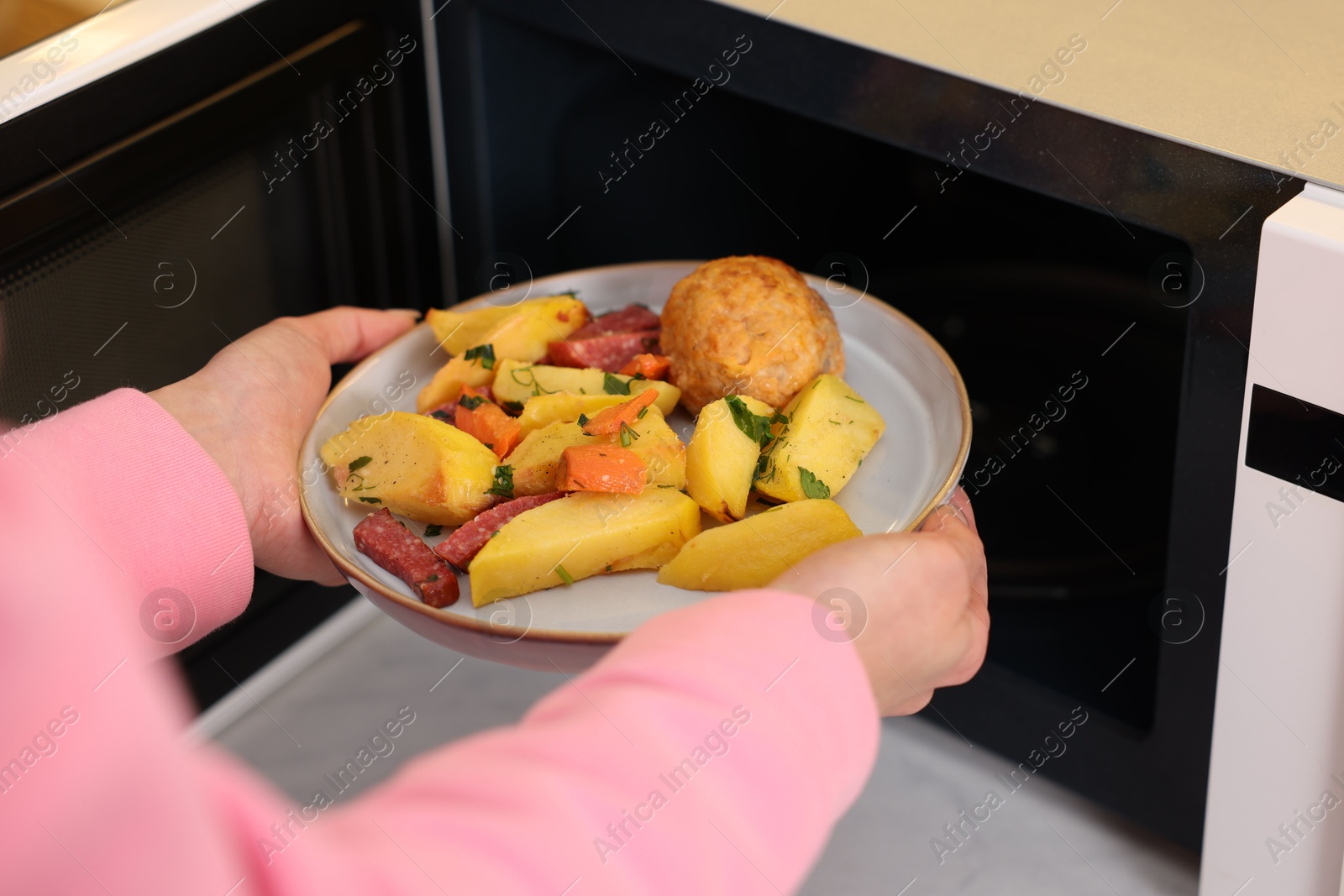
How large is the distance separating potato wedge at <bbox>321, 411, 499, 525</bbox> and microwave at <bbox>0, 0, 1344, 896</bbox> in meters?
0.20

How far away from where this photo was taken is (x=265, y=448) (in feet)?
2.51

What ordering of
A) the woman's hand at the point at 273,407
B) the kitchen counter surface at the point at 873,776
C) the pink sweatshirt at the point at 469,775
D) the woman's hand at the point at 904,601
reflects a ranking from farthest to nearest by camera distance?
the kitchen counter surface at the point at 873,776, the woman's hand at the point at 273,407, the woman's hand at the point at 904,601, the pink sweatshirt at the point at 469,775

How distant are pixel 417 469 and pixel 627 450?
12cm

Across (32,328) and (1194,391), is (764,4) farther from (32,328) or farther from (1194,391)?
(32,328)

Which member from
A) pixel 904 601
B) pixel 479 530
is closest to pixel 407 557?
pixel 479 530

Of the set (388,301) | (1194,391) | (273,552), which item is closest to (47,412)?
(273,552)

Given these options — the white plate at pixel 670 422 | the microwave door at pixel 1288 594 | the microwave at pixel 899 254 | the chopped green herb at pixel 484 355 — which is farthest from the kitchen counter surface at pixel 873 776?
the chopped green herb at pixel 484 355

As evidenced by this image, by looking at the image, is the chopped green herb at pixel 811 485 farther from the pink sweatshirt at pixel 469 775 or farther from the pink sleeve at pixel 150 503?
the pink sleeve at pixel 150 503

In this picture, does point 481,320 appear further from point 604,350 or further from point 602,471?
point 602,471

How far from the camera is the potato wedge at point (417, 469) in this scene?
0.65 meters

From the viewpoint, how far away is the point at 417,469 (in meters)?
0.66

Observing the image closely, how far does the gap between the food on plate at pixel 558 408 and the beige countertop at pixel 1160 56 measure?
26 centimetres

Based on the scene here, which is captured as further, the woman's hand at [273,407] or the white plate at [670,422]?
the woman's hand at [273,407]

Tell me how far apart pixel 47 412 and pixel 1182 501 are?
27.0 inches
